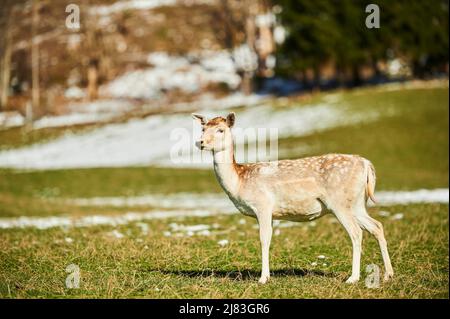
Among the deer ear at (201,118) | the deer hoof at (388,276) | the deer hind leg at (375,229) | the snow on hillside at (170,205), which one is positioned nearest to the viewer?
the deer hoof at (388,276)

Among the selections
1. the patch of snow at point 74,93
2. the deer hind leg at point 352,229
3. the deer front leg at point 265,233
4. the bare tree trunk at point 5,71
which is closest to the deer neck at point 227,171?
the deer front leg at point 265,233

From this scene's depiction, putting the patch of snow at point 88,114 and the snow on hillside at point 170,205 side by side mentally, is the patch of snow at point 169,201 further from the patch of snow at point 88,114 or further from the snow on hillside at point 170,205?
the patch of snow at point 88,114

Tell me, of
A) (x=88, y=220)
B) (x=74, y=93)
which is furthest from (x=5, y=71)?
(x=88, y=220)

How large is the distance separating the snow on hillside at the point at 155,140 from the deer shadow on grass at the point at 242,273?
30.5m

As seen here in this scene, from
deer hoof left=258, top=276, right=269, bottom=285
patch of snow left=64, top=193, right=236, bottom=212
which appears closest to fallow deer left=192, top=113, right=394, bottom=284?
deer hoof left=258, top=276, right=269, bottom=285

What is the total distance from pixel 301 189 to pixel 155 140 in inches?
1590

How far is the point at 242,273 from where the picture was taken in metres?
11.2

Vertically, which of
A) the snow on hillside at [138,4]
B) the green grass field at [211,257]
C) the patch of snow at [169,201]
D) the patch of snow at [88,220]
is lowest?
the patch of snow at [169,201]

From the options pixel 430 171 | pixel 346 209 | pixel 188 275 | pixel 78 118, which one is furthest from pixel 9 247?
pixel 78 118

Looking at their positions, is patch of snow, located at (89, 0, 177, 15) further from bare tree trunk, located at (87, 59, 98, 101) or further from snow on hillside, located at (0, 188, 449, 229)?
snow on hillside, located at (0, 188, 449, 229)

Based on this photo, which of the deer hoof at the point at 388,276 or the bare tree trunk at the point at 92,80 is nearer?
the deer hoof at the point at 388,276

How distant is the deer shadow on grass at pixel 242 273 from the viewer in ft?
35.3

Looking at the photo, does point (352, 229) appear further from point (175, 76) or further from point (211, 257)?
point (175, 76)
